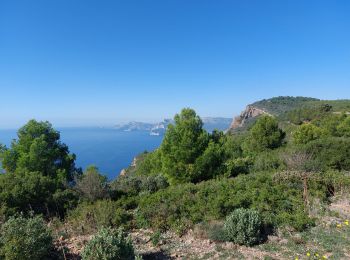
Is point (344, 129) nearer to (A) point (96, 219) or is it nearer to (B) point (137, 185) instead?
(B) point (137, 185)

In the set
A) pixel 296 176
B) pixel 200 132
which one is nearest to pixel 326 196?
pixel 296 176

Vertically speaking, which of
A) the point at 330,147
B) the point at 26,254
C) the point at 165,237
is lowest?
the point at 165,237

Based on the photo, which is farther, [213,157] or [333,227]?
[213,157]

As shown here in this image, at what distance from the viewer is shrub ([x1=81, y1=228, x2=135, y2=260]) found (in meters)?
5.36

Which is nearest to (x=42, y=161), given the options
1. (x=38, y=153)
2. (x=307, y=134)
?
(x=38, y=153)

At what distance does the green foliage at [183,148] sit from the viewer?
15.9 meters

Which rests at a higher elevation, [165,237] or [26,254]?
[26,254]

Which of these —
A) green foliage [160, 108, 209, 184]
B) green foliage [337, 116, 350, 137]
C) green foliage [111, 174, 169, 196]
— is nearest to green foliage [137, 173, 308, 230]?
green foliage [111, 174, 169, 196]

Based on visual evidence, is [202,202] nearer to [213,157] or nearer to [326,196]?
[326,196]

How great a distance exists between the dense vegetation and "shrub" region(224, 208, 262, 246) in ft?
0.08

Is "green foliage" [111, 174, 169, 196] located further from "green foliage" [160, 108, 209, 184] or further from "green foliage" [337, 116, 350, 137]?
"green foliage" [337, 116, 350, 137]

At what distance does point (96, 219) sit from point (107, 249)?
308 cm

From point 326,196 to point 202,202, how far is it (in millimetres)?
4992

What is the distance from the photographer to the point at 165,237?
7535 millimetres
